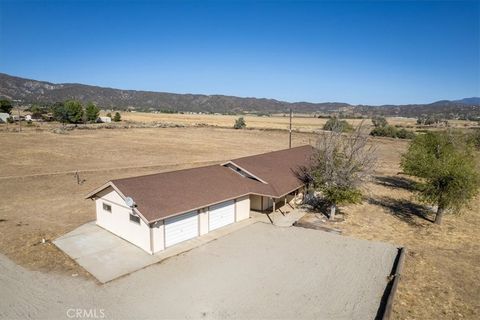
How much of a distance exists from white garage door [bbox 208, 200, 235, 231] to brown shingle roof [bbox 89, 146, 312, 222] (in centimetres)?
87

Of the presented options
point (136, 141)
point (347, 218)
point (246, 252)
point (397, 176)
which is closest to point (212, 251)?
point (246, 252)

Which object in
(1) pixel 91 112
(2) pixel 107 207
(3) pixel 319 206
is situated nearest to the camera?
(2) pixel 107 207

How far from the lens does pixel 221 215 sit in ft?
67.0

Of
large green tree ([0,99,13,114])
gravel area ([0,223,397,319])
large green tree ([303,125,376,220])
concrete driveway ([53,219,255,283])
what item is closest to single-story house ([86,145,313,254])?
concrete driveway ([53,219,255,283])

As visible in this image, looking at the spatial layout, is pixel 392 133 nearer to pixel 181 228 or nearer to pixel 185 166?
pixel 185 166

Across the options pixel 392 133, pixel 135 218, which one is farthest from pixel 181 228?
pixel 392 133

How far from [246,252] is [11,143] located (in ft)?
170

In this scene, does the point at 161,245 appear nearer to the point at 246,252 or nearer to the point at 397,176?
the point at 246,252

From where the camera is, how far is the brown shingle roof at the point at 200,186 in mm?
17016

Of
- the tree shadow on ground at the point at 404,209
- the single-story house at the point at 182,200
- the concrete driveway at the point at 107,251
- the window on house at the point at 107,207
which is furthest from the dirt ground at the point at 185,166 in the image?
the single-story house at the point at 182,200

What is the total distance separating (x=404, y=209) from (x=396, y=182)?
10.7 meters

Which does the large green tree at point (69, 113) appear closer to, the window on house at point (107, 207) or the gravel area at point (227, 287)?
the window on house at point (107, 207)

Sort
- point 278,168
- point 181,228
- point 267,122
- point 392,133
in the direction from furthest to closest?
Answer: point 267,122 → point 392,133 → point 278,168 → point 181,228

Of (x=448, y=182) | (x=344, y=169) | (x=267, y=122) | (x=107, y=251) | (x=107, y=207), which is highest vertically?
(x=344, y=169)
